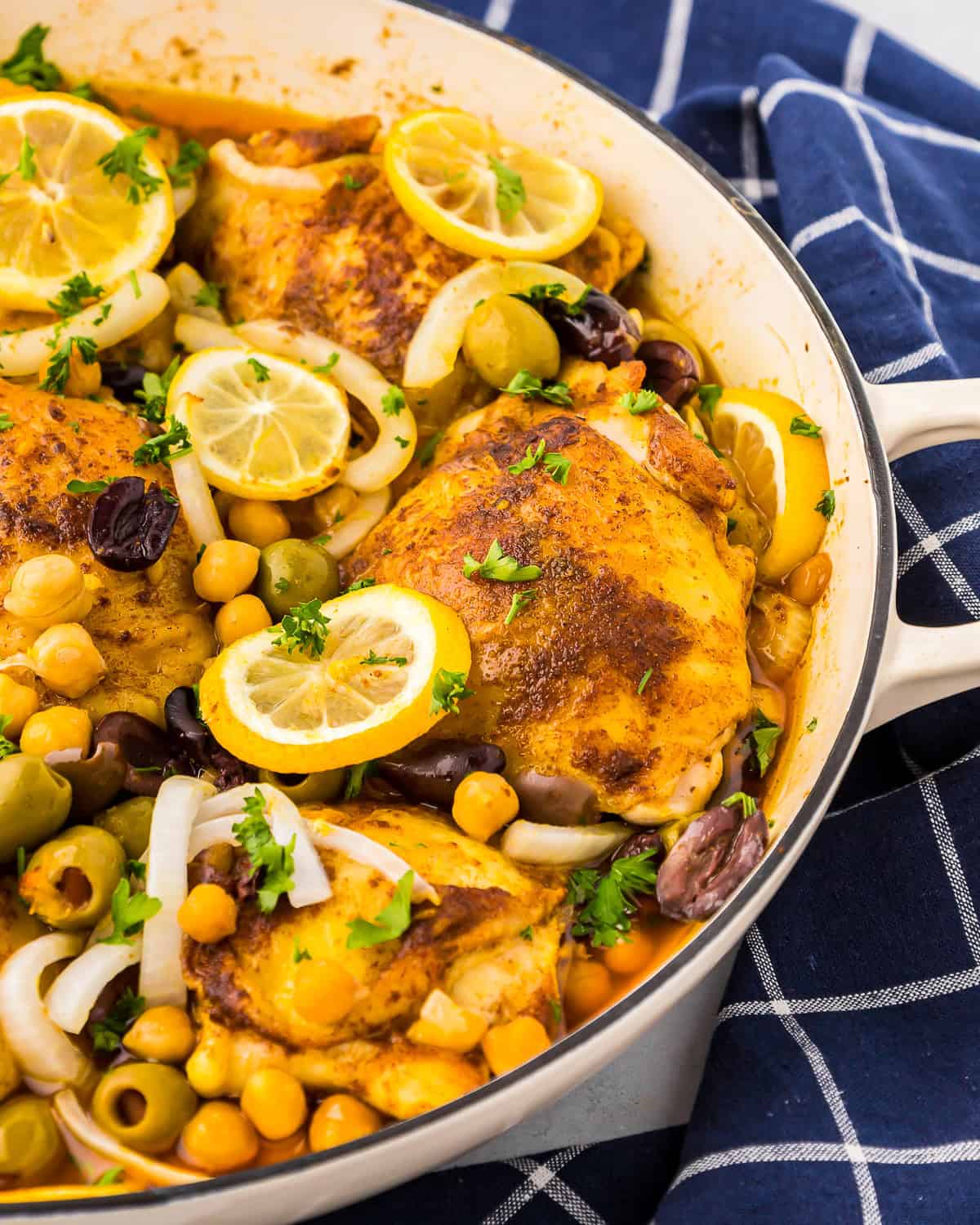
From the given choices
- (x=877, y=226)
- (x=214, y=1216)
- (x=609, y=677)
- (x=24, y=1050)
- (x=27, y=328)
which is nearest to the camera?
(x=214, y=1216)

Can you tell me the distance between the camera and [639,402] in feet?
12.3

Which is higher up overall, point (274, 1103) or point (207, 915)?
point (207, 915)

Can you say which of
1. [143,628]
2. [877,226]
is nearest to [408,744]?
[143,628]

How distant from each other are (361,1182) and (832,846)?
172 centimetres

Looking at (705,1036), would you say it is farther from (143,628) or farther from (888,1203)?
(143,628)

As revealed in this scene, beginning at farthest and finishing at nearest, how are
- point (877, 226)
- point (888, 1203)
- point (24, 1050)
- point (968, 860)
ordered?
1. point (877, 226)
2. point (968, 860)
3. point (888, 1203)
4. point (24, 1050)

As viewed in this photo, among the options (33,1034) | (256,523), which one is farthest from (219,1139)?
(256,523)

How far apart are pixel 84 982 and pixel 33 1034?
16 cm

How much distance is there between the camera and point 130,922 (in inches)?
114

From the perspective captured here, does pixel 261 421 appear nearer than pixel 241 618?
No

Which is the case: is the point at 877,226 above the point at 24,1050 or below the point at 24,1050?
above

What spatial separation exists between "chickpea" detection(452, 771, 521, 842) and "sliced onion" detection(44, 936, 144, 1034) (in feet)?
2.74

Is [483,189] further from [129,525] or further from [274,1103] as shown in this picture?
[274,1103]

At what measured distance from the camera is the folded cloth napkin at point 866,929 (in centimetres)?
314
